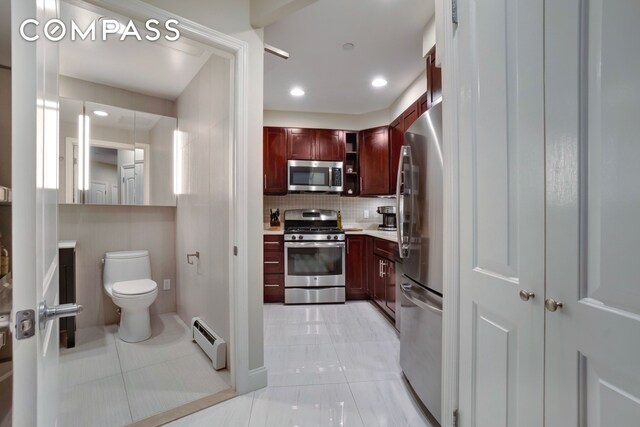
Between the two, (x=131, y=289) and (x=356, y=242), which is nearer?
(x=131, y=289)

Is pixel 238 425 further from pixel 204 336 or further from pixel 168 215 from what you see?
pixel 168 215

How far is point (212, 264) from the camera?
7.16 ft

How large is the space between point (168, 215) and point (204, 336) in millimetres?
1469

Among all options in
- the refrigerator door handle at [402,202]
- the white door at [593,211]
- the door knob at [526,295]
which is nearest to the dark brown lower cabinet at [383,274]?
the refrigerator door handle at [402,202]

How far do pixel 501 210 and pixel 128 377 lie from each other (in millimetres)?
2384

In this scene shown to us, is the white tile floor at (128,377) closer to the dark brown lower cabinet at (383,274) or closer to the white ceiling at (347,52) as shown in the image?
the dark brown lower cabinet at (383,274)

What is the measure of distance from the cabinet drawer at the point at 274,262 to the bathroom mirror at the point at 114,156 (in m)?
1.23

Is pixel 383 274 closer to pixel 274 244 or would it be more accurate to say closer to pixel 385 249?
pixel 385 249

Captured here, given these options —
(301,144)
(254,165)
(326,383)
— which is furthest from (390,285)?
(301,144)

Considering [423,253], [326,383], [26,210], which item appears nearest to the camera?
[26,210]

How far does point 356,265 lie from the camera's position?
11.5 feet

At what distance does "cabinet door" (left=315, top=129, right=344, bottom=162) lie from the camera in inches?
147

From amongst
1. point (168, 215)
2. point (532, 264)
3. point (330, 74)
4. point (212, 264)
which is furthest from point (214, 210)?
point (532, 264)

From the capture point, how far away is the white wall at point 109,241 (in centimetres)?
258
